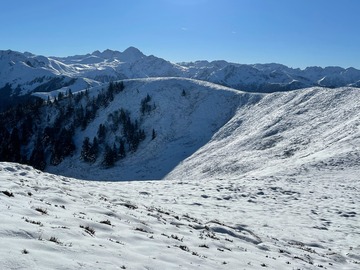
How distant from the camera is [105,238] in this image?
12133mm

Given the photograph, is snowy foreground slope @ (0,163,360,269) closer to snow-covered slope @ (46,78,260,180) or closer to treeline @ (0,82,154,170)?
snow-covered slope @ (46,78,260,180)

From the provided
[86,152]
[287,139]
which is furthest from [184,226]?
[86,152]

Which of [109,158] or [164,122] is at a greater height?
[164,122]

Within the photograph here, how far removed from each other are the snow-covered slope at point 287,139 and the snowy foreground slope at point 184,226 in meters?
10.3

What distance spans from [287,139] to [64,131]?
245 ft

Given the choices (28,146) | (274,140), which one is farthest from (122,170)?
(28,146)

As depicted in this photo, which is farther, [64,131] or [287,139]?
[64,131]

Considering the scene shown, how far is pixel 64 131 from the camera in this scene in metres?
112

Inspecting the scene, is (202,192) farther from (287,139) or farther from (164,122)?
(164,122)

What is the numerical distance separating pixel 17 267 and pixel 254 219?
17518mm

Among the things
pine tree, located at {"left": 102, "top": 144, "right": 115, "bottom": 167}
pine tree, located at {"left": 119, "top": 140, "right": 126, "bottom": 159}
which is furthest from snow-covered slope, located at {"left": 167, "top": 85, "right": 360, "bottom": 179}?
pine tree, located at {"left": 102, "top": 144, "right": 115, "bottom": 167}

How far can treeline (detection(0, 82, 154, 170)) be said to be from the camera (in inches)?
3866

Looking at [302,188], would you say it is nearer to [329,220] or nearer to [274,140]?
[329,220]

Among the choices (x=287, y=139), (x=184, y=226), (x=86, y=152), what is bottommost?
(x=86, y=152)
